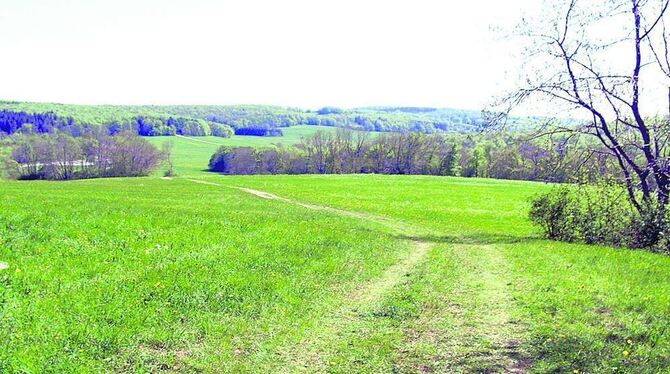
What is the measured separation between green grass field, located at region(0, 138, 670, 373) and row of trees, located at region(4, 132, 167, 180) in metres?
103

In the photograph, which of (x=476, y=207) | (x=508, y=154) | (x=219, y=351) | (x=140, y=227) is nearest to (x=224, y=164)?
(x=508, y=154)

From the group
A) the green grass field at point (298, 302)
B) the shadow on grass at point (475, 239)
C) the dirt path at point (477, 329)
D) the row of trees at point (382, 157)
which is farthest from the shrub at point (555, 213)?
the row of trees at point (382, 157)

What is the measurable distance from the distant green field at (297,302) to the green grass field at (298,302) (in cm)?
4

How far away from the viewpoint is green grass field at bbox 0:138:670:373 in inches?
319

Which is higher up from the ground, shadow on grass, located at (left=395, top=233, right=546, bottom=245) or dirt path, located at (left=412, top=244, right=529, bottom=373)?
dirt path, located at (left=412, top=244, right=529, bottom=373)

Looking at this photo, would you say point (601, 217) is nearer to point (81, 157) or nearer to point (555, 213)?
point (555, 213)

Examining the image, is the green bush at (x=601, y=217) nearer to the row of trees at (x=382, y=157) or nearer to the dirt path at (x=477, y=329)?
the dirt path at (x=477, y=329)

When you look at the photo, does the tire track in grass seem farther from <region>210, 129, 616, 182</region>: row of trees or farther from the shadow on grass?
<region>210, 129, 616, 182</region>: row of trees

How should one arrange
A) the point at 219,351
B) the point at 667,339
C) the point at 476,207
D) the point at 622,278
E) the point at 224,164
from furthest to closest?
the point at 224,164, the point at 476,207, the point at 622,278, the point at 667,339, the point at 219,351

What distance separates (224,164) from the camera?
139 metres

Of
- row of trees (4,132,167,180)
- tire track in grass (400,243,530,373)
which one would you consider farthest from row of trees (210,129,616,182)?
tire track in grass (400,243,530,373)

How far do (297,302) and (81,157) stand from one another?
390ft

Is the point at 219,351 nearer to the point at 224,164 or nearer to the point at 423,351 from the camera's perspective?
the point at 423,351

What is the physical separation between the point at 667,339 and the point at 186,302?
965cm
